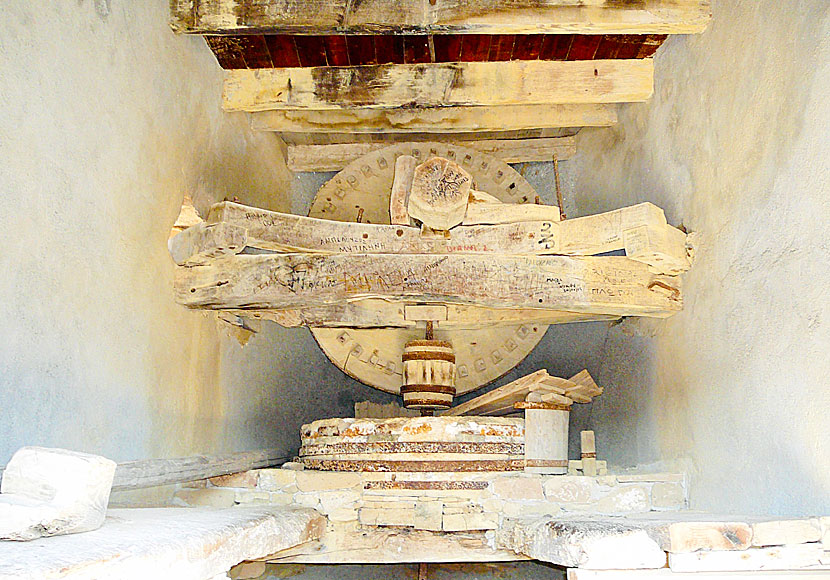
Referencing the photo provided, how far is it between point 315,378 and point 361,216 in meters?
Answer: 1.48

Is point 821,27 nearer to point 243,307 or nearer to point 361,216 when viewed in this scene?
point 243,307

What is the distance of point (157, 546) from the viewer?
7.40 ft

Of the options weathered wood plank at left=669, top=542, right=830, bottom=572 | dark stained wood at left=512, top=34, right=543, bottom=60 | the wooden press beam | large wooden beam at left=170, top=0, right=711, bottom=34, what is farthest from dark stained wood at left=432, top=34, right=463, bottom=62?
weathered wood plank at left=669, top=542, right=830, bottom=572

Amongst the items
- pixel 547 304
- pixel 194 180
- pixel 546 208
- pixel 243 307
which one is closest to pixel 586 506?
pixel 547 304

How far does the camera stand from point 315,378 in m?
6.45

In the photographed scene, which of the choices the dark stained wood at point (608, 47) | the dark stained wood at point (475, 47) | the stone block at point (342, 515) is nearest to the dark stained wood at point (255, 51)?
the dark stained wood at point (475, 47)

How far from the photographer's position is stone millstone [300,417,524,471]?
4328 mm

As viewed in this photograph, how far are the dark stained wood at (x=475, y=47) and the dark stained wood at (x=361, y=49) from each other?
546mm

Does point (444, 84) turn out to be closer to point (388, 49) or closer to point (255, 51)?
point (388, 49)

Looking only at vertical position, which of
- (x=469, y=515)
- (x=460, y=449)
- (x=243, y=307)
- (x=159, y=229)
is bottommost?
(x=469, y=515)

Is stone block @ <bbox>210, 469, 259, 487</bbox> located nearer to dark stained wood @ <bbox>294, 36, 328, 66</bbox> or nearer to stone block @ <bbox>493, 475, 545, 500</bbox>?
stone block @ <bbox>493, 475, 545, 500</bbox>

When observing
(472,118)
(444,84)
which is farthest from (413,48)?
(472,118)


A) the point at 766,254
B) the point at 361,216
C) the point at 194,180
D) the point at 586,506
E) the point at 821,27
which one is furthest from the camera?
the point at 361,216

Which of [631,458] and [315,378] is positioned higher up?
[315,378]
